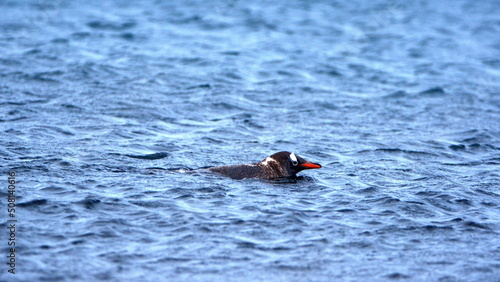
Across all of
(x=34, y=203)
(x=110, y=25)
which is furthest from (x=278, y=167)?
(x=110, y=25)

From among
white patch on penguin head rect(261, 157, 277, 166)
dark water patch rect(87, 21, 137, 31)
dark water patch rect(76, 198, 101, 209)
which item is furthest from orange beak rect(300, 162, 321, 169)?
dark water patch rect(87, 21, 137, 31)

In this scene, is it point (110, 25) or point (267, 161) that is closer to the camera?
point (267, 161)

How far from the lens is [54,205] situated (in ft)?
30.9

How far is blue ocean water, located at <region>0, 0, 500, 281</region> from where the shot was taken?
8328 millimetres

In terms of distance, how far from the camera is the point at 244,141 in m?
14.2

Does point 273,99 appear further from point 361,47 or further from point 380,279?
point 380,279

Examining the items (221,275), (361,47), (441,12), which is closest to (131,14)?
(361,47)

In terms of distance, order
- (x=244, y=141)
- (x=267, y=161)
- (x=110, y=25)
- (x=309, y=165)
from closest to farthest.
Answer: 1. (x=309, y=165)
2. (x=267, y=161)
3. (x=244, y=141)
4. (x=110, y=25)

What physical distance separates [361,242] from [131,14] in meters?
20.8

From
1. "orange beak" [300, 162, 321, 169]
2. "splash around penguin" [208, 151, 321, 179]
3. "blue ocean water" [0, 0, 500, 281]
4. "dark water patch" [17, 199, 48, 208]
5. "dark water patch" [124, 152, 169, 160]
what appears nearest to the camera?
"blue ocean water" [0, 0, 500, 281]

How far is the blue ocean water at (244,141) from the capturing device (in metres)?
8.33

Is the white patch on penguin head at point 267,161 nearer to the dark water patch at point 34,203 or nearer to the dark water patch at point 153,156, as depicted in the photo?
the dark water patch at point 153,156

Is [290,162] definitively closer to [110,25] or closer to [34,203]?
[34,203]

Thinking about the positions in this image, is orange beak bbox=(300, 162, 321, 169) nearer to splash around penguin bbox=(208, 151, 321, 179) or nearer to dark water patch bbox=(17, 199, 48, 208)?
splash around penguin bbox=(208, 151, 321, 179)
